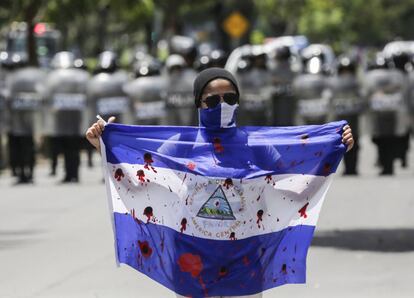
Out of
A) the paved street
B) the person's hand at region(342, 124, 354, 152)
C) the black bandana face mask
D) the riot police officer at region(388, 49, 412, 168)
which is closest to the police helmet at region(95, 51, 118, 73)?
the paved street

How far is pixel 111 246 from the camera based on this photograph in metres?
12.9

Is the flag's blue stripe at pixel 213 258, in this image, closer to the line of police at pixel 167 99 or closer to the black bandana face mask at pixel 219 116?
the black bandana face mask at pixel 219 116

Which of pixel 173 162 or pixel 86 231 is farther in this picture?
pixel 86 231

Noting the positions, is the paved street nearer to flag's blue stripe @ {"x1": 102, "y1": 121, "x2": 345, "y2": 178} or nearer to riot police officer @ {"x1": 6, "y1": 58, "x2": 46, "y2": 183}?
riot police officer @ {"x1": 6, "y1": 58, "x2": 46, "y2": 183}

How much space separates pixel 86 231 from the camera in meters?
14.3

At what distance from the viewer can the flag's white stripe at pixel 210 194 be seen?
6.36 metres

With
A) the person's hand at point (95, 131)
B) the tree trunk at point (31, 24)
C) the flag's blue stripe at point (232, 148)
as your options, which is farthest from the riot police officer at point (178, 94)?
the person's hand at point (95, 131)

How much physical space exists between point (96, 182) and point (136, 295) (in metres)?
11.2

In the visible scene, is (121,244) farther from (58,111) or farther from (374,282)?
(58,111)

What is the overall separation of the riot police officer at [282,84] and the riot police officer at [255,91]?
362 mm

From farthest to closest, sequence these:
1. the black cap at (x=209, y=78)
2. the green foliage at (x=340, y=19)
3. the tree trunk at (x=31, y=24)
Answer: the green foliage at (x=340, y=19) < the tree trunk at (x=31, y=24) < the black cap at (x=209, y=78)

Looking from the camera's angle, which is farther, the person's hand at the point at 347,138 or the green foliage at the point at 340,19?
the green foliage at the point at 340,19

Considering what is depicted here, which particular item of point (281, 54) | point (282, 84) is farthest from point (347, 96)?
point (281, 54)

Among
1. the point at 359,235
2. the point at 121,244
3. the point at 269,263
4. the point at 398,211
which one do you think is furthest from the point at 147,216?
the point at 398,211
